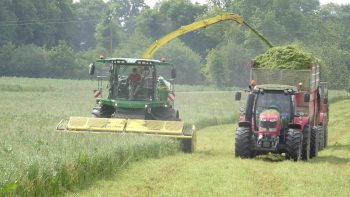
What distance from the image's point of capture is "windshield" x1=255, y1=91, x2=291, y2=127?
64.7 ft

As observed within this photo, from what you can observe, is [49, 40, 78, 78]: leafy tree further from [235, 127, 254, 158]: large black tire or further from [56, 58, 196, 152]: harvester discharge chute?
[235, 127, 254, 158]: large black tire

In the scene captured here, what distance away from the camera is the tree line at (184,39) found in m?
78.9

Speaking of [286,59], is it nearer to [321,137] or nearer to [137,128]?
[321,137]

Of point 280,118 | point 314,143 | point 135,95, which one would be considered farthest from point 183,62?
point 280,118

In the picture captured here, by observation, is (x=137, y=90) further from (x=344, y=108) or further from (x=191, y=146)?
(x=344, y=108)

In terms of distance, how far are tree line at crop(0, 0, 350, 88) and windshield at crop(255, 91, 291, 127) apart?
43.5 m

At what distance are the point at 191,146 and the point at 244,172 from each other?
497 centimetres

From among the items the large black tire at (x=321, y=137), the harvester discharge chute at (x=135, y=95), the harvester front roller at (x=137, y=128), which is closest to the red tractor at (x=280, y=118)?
the large black tire at (x=321, y=137)

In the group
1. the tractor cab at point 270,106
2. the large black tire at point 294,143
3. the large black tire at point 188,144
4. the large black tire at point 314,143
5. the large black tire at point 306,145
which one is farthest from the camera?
the large black tire at point 314,143

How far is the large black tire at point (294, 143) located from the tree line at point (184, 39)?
4427cm

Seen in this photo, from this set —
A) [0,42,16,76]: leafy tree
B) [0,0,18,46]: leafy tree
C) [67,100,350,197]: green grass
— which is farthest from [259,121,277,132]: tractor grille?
[0,0,18,46]: leafy tree

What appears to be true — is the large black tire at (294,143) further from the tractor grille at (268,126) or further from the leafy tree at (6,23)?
the leafy tree at (6,23)

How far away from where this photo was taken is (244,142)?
19234 millimetres

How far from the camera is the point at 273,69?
Answer: 21.7m
